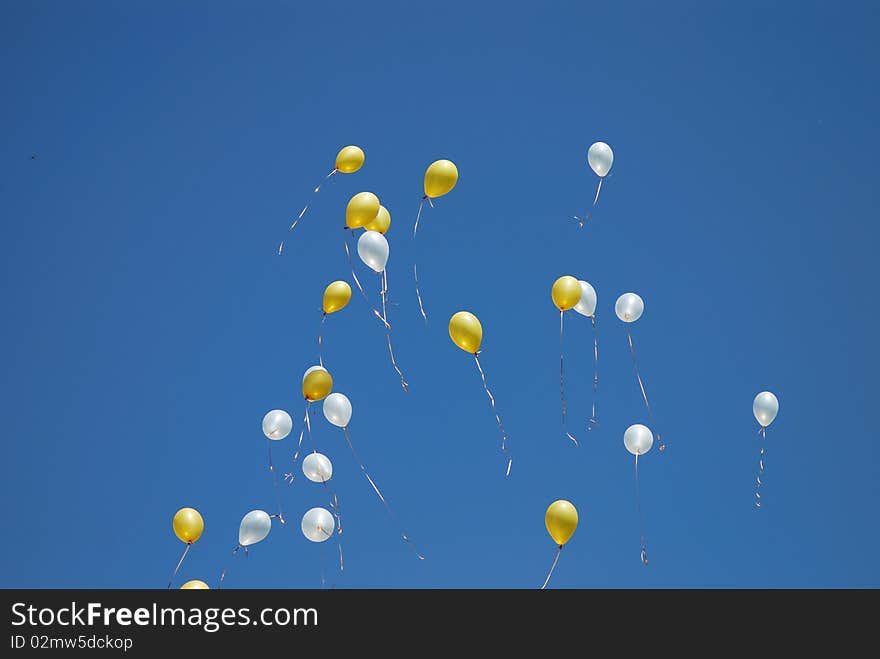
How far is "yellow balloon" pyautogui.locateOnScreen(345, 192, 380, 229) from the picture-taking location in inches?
245

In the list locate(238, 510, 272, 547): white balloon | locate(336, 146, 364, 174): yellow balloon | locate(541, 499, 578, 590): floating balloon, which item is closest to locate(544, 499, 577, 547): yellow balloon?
locate(541, 499, 578, 590): floating balloon

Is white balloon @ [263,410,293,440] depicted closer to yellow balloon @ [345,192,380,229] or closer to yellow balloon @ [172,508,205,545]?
yellow balloon @ [172,508,205,545]

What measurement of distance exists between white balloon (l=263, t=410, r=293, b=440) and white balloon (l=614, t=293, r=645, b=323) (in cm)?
289

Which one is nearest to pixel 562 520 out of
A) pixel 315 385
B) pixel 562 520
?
pixel 562 520

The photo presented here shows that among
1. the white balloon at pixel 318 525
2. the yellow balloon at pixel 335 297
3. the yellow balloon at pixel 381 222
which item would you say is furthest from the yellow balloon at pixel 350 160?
the white balloon at pixel 318 525

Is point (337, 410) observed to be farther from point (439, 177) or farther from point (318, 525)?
point (439, 177)

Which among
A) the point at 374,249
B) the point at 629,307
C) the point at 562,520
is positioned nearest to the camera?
the point at 562,520

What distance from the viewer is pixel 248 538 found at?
6.15 meters

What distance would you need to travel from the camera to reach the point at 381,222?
6691mm

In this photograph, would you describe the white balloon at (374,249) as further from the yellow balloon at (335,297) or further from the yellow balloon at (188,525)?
the yellow balloon at (188,525)

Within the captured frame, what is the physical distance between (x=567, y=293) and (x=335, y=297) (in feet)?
5.42

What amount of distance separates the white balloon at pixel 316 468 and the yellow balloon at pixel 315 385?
466 mm

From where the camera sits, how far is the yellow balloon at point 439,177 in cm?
657
